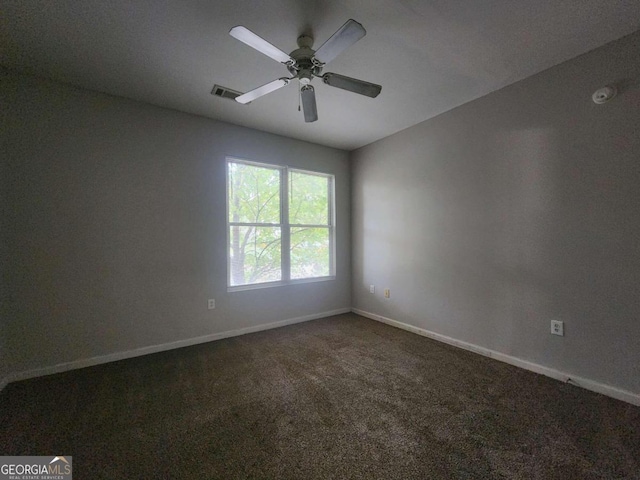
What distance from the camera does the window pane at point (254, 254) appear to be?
338 centimetres

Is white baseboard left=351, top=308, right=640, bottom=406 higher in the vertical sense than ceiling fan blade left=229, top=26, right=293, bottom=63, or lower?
lower

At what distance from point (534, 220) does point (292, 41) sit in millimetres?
2523

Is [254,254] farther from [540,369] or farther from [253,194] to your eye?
[540,369]

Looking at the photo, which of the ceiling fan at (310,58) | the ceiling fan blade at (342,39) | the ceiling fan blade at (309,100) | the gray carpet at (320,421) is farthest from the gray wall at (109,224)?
the ceiling fan blade at (342,39)

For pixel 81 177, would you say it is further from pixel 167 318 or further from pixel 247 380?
pixel 247 380

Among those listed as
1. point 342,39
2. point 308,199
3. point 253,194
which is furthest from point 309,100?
point 308,199

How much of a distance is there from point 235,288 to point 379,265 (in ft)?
6.69

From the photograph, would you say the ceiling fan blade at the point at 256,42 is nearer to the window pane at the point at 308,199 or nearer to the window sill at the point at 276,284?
the window pane at the point at 308,199

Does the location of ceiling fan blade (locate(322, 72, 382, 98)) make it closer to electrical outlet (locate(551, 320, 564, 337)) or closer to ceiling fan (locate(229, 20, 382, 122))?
ceiling fan (locate(229, 20, 382, 122))

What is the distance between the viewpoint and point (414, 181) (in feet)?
11.2

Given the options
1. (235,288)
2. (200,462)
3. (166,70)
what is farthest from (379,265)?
(166,70)

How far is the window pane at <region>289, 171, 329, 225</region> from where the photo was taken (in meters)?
3.86

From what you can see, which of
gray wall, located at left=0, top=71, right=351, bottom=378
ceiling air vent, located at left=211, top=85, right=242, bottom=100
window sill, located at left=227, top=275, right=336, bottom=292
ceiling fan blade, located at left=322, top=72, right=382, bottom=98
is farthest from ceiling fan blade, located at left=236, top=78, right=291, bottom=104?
window sill, located at left=227, top=275, right=336, bottom=292
